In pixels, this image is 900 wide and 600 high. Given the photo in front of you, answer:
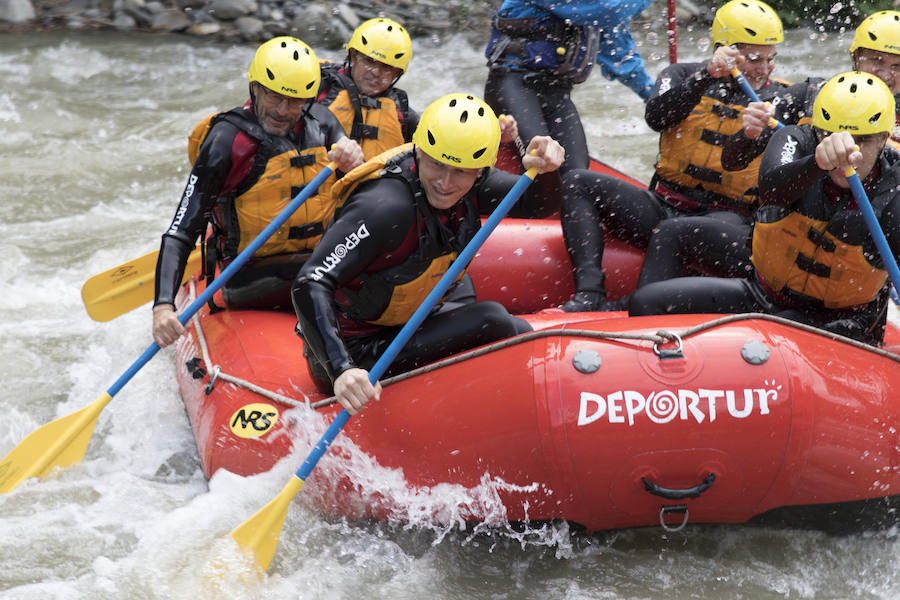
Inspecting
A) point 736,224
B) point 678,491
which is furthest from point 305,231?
point 678,491

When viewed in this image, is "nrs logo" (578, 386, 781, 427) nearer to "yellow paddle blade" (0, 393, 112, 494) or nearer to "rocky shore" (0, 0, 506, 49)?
"yellow paddle blade" (0, 393, 112, 494)

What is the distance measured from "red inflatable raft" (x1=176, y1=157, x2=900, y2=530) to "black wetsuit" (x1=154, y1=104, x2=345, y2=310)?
0.91 meters

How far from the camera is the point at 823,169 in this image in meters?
3.20

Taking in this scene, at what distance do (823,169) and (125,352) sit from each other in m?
3.53

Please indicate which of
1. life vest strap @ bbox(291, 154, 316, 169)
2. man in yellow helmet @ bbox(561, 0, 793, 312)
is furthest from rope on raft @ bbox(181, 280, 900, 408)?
life vest strap @ bbox(291, 154, 316, 169)

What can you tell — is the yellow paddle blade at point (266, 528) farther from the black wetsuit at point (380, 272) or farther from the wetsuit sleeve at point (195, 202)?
the wetsuit sleeve at point (195, 202)

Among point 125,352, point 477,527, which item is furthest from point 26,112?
point 477,527

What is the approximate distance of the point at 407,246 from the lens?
127 inches

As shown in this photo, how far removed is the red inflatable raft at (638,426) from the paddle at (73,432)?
87 centimetres

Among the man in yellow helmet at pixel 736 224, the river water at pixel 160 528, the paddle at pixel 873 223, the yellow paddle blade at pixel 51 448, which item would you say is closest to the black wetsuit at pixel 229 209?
the yellow paddle blade at pixel 51 448

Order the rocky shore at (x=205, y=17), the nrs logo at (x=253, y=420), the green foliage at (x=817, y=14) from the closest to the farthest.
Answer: the nrs logo at (x=253, y=420) → the rocky shore at (x=205, y=17) → the green foliage at (x=817, y=14)

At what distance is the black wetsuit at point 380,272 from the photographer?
309cm

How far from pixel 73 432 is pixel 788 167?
281 centimetres

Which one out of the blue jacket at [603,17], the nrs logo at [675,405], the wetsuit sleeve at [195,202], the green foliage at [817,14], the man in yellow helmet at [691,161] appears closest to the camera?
the nrs logo at [675,405]
